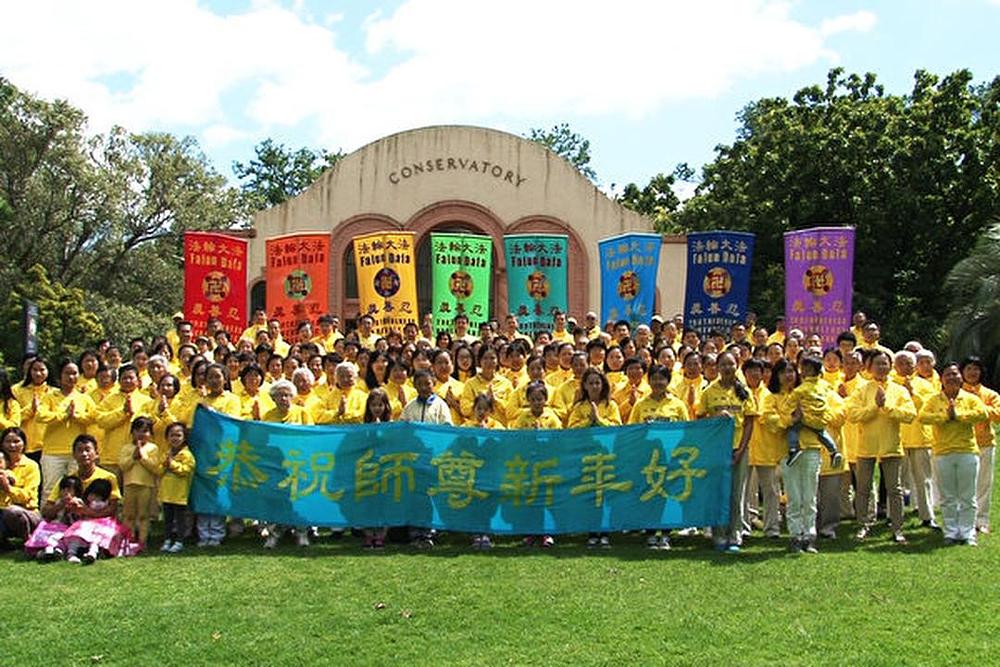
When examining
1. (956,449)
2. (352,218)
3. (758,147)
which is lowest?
(956,449)

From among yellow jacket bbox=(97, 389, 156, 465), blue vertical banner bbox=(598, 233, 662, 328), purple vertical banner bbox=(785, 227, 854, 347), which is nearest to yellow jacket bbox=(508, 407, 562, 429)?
yellow jacket bbox=(97, 389, 156, 465)

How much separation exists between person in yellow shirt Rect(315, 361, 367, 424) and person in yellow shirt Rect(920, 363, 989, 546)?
487 centimetres

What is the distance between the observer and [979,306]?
57.0 feet

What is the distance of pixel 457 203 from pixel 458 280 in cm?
829

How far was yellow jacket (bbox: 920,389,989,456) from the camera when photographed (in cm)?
848

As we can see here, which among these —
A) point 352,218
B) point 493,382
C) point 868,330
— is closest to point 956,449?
point 868,330

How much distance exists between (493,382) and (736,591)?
3314 mm

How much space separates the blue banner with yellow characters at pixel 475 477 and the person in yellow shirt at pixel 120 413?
3.28 ft

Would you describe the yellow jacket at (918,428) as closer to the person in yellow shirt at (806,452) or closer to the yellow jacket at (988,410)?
the yellow jacket at (988,410)

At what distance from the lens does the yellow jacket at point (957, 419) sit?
8477mm

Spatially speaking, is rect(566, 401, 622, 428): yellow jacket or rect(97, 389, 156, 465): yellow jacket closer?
rect(566, 401, 622, 428): yellow jacket

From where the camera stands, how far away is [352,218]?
23.5 metres

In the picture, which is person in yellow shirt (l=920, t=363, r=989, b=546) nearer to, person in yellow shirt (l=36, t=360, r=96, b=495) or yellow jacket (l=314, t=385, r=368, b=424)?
yellow jacket (l=314, t=385, r=368, b=424)

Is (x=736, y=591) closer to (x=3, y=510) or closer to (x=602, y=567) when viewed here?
(x=602, y=567)
